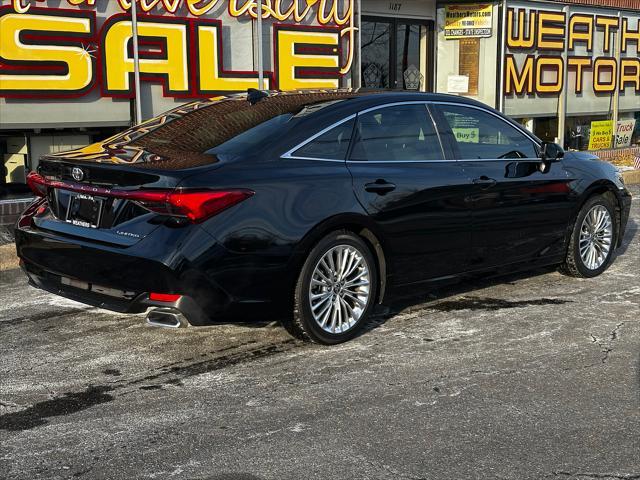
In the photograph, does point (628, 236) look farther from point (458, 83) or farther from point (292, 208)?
point (458, 83)

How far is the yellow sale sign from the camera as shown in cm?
1652

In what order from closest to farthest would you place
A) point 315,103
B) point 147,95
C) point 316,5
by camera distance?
point 315,103
point 147,95
point 316,5

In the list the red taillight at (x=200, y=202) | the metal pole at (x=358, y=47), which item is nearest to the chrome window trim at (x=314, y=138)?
the red taillight at (x=200, y=202)

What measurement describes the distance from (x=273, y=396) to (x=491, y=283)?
10.4 feet

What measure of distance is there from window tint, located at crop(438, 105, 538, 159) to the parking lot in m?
1.15

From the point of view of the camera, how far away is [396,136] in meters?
5.74

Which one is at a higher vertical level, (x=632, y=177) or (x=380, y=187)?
(x=380, y=187)

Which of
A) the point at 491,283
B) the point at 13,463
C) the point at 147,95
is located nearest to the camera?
the point at 13,463

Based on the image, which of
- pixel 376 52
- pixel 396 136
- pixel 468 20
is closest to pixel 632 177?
pixel 468 20

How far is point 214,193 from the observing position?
15.2 ft

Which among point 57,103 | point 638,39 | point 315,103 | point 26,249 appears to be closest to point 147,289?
point 26,249

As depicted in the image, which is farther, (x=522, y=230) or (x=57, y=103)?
(x=57, y=103)

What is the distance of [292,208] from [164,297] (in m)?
0.91

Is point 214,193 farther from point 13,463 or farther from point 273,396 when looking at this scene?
point 13,463
